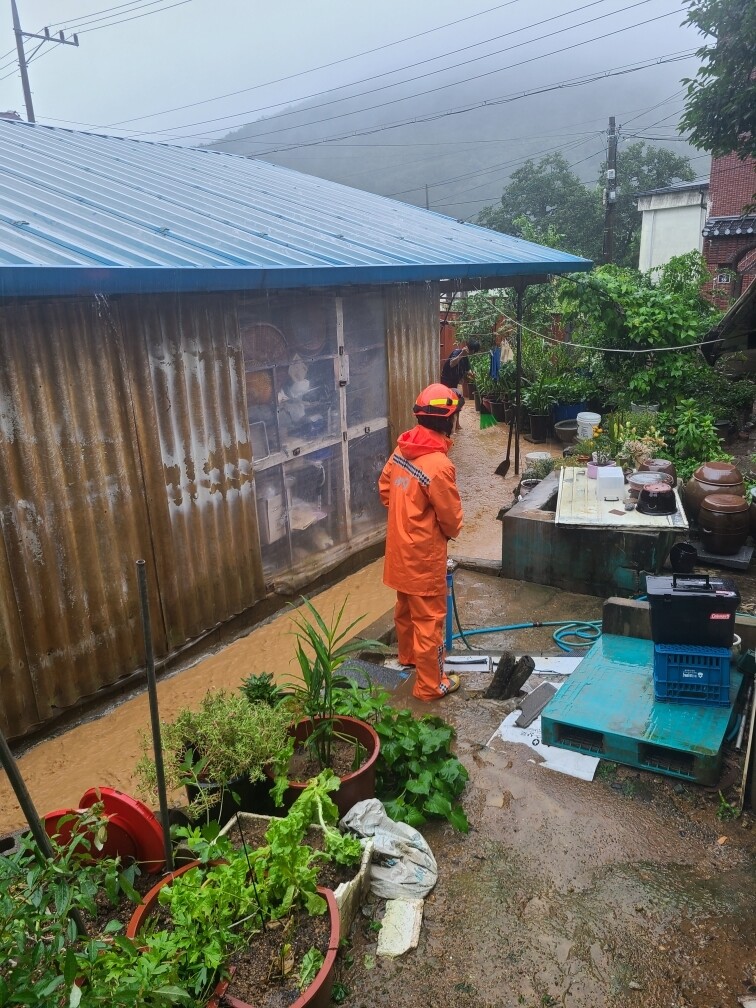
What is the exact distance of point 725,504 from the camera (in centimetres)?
721

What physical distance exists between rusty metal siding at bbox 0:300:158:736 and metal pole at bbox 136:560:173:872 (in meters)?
2.75

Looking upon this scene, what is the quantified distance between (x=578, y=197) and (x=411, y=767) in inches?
1556

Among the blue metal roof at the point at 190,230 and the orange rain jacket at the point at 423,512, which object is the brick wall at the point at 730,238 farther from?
the orange rain jacket at the point at 423,512

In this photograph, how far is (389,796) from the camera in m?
3.83

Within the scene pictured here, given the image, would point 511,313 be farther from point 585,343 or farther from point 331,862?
point 331,862

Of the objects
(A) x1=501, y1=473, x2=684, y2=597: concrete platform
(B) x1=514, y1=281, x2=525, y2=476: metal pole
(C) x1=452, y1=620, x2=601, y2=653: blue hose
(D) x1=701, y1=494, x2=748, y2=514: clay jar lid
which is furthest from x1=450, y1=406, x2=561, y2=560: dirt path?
(D) x1=701, y1=494, x2=748, y2=514: clay jar lid

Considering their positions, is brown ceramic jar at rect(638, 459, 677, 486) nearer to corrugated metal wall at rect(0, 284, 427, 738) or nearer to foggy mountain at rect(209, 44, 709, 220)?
corrugated metal wall at rect(0, 284, 427, 738)

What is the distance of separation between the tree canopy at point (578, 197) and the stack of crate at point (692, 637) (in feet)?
116

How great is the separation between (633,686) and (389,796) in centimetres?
180

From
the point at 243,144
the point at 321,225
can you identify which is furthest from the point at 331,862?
the point at 243,144

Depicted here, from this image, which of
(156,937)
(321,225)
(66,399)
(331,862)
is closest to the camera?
(156,937)

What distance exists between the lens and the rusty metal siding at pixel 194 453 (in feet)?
18.7

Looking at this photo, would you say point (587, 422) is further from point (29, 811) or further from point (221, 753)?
Answer: point (29, 811)

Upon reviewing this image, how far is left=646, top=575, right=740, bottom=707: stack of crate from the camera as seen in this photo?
13.7 ft
